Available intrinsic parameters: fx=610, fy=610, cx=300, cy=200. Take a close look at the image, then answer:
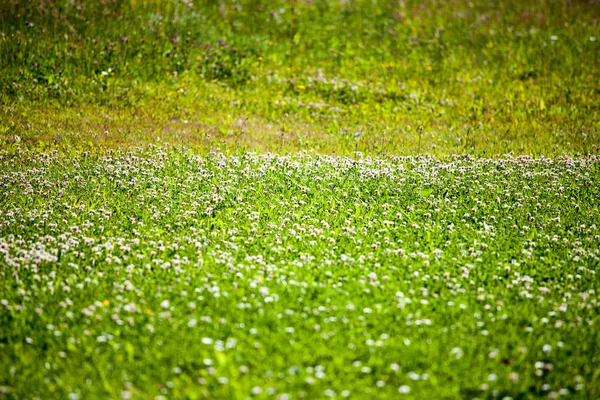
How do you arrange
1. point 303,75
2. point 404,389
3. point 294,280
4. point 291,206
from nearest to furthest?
point 404,389, point 294,280, point 291,206, point 303,75

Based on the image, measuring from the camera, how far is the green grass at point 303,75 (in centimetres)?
1584

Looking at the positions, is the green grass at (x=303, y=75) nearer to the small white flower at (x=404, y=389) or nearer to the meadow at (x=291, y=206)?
the meadow at (x=291, y=206)

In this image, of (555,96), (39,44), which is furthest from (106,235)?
(555,96)

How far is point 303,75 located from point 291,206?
10.6m

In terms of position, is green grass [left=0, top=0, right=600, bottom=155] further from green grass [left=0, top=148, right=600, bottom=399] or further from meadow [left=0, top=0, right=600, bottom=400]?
green grass [left=0, top=148, right=600, bottom=399]

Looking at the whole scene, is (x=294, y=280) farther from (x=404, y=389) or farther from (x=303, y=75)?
(x=303, y=75)

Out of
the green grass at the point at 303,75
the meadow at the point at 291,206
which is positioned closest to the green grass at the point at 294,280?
the meadow at the point at 291,206

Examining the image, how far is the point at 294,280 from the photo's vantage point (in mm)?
8195

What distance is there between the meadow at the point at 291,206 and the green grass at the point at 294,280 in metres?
0.04

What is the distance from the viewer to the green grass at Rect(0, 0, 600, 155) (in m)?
15.8

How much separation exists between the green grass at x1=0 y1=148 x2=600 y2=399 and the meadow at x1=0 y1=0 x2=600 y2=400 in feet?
0.13

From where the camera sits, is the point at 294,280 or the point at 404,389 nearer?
the point at 404,389

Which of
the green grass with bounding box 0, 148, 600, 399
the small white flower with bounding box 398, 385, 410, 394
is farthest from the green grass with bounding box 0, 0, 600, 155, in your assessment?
the small white flower with bounding box 398, 385, 410, 394

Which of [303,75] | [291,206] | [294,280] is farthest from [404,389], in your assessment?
[303,75]
